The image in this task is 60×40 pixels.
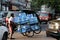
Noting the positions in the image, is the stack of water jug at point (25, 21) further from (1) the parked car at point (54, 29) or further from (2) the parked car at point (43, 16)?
(2) the parked car at point (43, 16)

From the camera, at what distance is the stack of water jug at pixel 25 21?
1784cm

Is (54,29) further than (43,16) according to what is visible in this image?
No

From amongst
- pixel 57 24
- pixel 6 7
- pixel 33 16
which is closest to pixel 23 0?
pixel 6 7

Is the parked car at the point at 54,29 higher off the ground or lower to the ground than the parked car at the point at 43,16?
higher

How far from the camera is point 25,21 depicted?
17.9 meters

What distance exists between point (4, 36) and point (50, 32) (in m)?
2.52

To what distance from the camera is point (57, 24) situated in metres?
13.5

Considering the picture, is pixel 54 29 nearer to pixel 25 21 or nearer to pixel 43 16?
pixel 25 21

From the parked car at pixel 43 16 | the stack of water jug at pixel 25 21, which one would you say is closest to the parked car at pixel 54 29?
the stack of water jug at pixel 25 21

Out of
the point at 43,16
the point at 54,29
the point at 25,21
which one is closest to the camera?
the point at 54,29

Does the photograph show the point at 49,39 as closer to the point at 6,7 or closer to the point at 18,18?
the point at 18,18

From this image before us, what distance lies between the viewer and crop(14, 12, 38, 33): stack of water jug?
17.8 metres

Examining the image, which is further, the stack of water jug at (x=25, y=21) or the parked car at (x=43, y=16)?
the parked car at (x=43, y=16)

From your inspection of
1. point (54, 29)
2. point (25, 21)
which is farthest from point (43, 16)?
point (54, 29)
